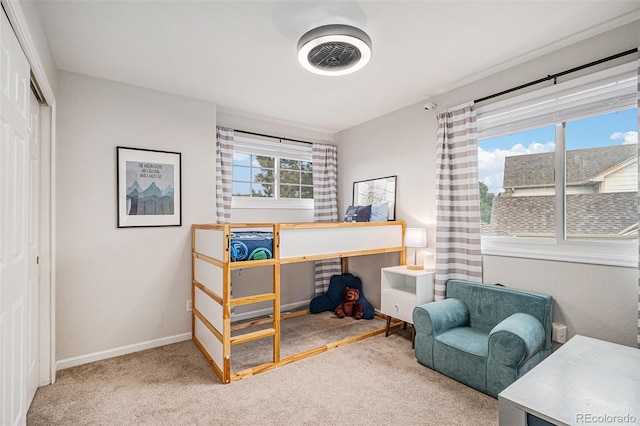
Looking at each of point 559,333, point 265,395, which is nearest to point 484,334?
point 559,333

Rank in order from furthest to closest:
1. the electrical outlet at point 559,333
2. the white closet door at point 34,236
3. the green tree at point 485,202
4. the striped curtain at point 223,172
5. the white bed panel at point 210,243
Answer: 1. the striped curtain at point 223,172
2. the green tree at point 485,202
3. the white bed panel at point 210,243
4. the electrical outlet at point 559,333
5. the white closet door at point 34,236

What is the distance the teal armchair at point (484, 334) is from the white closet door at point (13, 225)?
2516 millimetres

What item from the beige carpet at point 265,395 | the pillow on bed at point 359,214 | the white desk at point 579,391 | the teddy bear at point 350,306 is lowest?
the beige carpet at point 265,395

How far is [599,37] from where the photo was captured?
2.13m

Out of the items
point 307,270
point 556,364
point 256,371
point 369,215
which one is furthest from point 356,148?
point 556,364

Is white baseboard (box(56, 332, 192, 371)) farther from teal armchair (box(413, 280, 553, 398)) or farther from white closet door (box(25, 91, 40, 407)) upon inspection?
teal armchair (box(413, 280, 553, 398))

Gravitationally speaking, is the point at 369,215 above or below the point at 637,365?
above

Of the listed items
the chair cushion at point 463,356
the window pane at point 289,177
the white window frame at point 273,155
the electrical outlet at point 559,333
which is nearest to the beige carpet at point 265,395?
the chair cushion at point 463,356

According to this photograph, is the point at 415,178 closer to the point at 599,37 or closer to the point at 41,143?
the point at 599,37

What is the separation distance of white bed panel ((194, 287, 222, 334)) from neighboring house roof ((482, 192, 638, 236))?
2.45 meters

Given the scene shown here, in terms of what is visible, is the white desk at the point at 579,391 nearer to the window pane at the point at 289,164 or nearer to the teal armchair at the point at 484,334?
the teal armchair at the point at 484,334

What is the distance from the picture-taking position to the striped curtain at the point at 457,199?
282cm

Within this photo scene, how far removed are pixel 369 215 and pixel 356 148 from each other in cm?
105

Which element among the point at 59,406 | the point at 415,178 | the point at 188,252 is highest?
the point at 415,178
